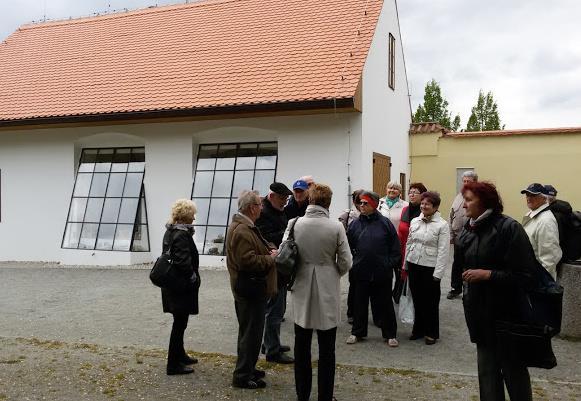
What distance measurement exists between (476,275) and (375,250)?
231 cm

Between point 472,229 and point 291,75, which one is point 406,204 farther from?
point 291,75

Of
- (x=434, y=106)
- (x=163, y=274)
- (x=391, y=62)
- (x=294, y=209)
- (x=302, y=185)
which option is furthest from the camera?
(x=434, y=106)

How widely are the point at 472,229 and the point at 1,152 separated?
13.5m

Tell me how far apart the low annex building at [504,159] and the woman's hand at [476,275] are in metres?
12.0

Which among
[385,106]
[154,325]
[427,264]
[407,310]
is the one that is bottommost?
[154,325]

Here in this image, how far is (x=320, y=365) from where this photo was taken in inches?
167

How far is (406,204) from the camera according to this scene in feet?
23.0

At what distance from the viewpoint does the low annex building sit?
1441 centimetres

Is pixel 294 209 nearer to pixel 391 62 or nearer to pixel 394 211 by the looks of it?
pixel 394 211

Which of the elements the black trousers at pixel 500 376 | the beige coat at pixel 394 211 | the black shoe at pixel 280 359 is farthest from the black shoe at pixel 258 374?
the beige coat at pixel 394 211

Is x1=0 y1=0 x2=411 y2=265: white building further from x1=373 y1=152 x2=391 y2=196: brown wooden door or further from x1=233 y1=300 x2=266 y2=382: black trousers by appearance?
x1=233 y1=300 x2=266 y2=382: black trousers

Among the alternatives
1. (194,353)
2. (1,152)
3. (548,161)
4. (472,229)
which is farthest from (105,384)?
(548,161)

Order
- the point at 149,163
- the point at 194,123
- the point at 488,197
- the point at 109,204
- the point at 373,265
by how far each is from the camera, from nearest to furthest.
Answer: the point at 488,197
the point at 373,265
the point at 194,123
the point at 149,163
the point at 109,204

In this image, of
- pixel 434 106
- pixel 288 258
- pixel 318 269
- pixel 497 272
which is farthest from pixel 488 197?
pixel 434 106
